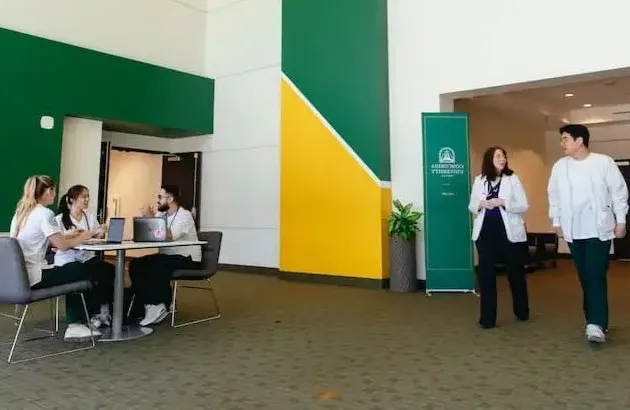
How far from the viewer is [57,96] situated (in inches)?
281

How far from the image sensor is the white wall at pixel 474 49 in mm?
5754

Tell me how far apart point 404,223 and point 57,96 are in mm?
4943

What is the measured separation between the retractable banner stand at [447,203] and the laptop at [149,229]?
335 cm

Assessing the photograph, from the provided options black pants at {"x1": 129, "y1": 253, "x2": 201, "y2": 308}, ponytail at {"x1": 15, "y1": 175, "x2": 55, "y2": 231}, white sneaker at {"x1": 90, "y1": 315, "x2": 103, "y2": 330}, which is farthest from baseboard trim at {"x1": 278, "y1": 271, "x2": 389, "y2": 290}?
ponytail at {"x1": 15, "y1": 175, "x2": 55, "y2": 231}

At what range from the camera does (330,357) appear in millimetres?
3475

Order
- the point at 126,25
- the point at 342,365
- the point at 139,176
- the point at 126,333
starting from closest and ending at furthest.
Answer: the point at 342,365 < the point at 126,333 < the point at 126,25 < the point at 139,176

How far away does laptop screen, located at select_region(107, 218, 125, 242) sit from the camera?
4.15 metres

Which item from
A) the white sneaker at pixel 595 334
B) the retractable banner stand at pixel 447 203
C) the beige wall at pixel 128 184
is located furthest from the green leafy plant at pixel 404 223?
the beige wall at pixel 128 184

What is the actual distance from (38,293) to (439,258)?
4.42m

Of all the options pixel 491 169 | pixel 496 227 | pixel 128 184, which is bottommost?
pixel 496 227

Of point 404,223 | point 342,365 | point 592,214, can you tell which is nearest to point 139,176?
point 404,223

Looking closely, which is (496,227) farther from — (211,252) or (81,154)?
(81,154)

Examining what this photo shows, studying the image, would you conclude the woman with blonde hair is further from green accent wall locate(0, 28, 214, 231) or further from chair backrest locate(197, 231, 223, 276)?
green accent wall locate(0, 28, 214, 231)

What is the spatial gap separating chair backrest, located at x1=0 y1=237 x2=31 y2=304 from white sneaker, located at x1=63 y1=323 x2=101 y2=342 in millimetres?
741
